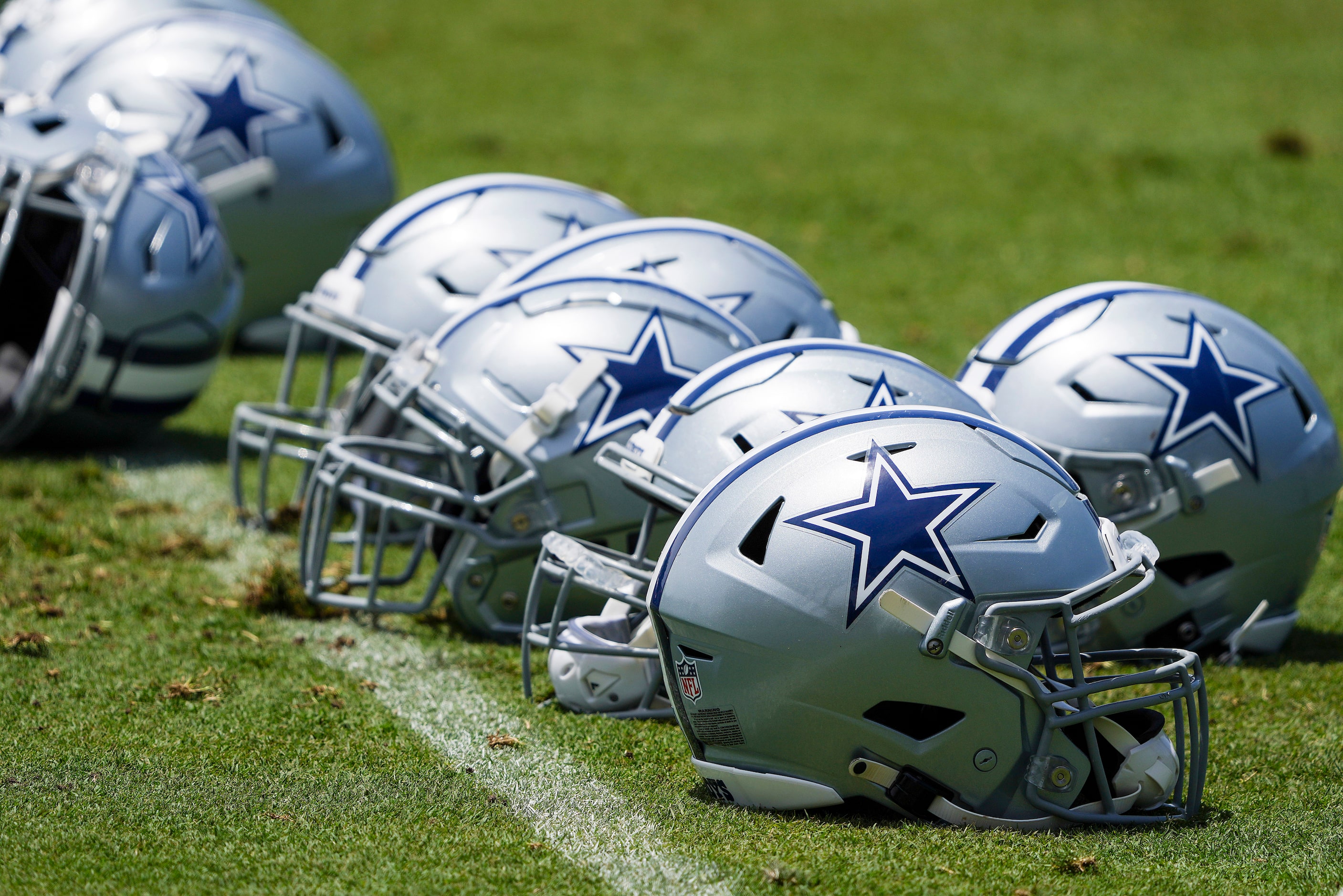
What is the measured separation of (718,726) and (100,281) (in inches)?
147

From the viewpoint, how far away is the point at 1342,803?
3.34 meters

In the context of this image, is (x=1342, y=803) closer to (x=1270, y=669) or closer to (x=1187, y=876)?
(x=1187, y=876)

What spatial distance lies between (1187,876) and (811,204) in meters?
8.89

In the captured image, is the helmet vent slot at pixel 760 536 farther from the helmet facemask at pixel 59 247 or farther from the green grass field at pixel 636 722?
the helmet facemask at pixel 59 247

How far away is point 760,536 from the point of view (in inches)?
122

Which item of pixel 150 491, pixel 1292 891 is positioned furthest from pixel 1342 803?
pixel 150 491

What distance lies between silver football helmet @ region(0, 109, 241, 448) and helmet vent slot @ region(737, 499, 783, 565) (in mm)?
3661

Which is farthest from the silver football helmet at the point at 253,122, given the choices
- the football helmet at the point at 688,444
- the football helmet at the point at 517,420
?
the football helmet at the point at 688,444

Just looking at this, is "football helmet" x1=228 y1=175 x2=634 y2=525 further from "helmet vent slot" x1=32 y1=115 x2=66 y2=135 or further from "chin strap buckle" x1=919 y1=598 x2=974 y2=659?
"chin strap buckle" x1=919 y1=598 x2=974 y2=659

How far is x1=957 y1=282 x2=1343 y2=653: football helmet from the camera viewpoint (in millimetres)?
4168

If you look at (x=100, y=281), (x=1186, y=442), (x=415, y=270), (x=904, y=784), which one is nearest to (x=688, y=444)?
(x=904, y=784)

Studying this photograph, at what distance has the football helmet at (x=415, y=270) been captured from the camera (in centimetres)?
521

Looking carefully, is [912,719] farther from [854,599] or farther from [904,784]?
[854,599]

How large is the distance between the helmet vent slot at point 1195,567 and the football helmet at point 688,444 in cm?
89
